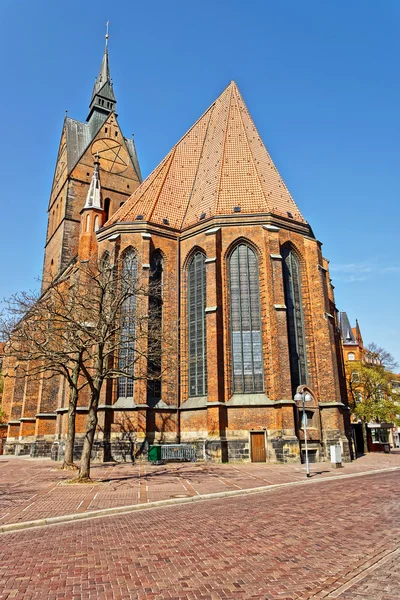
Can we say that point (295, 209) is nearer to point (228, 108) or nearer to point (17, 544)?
point (228, 108)

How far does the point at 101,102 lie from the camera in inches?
1896

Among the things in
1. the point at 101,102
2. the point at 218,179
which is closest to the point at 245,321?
the point at 218,179

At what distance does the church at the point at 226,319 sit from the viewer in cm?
2278

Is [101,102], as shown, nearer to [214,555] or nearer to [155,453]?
[155,453]

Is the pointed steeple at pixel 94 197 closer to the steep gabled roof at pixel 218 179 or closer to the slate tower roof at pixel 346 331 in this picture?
the steep gabled roof at pixel 218 179

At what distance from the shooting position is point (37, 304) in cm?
1791

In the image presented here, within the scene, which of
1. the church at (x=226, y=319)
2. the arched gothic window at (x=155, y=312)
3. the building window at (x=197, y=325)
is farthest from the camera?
the building window at (x=197, y=325)

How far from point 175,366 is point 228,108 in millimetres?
20427

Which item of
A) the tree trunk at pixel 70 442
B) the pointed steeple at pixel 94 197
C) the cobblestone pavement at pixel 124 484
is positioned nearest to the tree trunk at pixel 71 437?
the tree trunk at pixel 70 442

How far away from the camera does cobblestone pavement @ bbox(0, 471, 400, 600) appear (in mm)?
5055

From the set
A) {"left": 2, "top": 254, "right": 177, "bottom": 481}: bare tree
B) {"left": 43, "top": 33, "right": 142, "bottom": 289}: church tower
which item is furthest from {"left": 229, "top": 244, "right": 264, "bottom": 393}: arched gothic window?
{"left": 43, "top": 33, "right": 142, "bottom": 289}: church tower

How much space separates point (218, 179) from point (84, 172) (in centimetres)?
1799

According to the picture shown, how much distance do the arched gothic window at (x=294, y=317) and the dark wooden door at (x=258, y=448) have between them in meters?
3.21

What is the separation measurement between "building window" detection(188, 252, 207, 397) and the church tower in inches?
609
